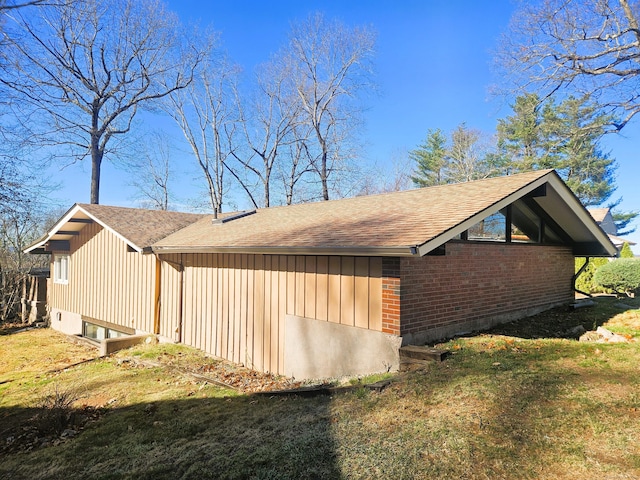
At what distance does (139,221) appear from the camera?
43.2 feet

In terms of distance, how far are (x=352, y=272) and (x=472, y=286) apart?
262 cm

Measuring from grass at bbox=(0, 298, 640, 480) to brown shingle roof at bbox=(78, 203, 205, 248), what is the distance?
18.6 ft

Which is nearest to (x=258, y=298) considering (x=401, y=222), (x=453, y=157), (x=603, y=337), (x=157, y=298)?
(x=401, y=222)

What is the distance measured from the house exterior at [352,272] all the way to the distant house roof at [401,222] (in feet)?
0.12

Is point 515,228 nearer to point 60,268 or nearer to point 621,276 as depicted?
point 621,276

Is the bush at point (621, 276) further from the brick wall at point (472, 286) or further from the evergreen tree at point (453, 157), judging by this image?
the evergreen tree at point (453, 157)

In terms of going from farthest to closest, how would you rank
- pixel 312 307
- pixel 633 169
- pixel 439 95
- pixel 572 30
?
pixel 633 169
pixel 439 95
pixel 572 30
pixel 312 307

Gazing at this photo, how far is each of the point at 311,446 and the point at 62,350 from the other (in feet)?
38.8

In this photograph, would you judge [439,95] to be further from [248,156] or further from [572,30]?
[248,156]

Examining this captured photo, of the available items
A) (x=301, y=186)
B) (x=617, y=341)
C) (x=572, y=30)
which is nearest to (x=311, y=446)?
(x=617, y=341)

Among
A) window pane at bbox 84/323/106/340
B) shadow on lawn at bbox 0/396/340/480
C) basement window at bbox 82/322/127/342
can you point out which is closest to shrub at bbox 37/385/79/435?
shadow on lawn at bbox 0/396/340/480

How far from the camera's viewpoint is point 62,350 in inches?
476

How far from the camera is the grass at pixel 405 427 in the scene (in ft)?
9.91

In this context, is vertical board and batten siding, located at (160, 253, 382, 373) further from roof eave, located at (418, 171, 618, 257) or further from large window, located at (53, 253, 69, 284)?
large window, located at (53, 253, 69, 284)
